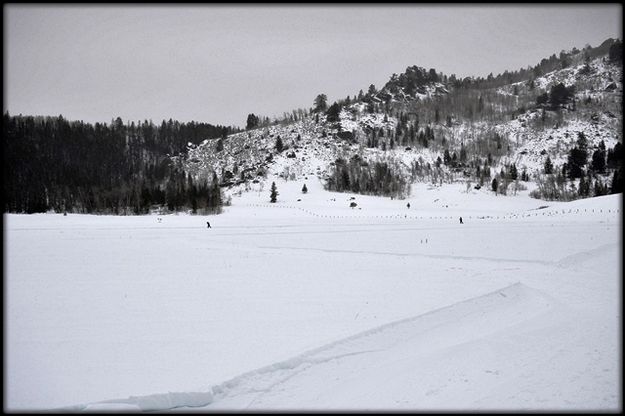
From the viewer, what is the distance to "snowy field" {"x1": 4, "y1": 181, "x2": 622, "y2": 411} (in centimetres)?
637

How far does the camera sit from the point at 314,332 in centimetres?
882

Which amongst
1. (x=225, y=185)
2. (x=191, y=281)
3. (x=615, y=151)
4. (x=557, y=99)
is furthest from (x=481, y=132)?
(x=191, y=281)

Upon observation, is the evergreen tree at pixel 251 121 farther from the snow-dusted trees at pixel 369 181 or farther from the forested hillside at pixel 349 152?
the snow-dusted trees at pixel 369 181

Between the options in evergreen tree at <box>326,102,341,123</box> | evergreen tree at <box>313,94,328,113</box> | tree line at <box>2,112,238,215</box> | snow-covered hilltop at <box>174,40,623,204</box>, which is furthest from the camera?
evergreen tree at <box>313,94,328,113</box>

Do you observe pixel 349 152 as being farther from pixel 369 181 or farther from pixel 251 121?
pixel 251 121

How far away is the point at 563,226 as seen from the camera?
27.2 metres

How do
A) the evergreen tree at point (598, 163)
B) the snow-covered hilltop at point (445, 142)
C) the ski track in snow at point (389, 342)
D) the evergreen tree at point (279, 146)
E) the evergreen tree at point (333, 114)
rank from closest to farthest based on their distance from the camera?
the ski track in snow at point (389, 342)
the evergreen tree at point (598, 163)
the snow-covered hilltop at point (445, 142)
the evergreen tree at point (279, 146)
the evergreen tree at point (333, 114)

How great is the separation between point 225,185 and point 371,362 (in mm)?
106211

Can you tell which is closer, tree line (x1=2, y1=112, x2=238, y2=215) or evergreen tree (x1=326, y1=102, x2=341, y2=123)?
tree line (x1=2, y1=112, x2=238, y2=215)

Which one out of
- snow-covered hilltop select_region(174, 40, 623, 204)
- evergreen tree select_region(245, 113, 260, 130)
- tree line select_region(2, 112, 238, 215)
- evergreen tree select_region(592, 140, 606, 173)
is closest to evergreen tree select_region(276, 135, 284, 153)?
snow-covered hilltop select_region(174, 40, 623, 204)

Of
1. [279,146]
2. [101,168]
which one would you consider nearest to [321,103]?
[279,146]

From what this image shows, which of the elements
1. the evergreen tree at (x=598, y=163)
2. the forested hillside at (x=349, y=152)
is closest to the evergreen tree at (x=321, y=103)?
the forested hillside at (x=349, y=152)

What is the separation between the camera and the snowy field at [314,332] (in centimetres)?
637

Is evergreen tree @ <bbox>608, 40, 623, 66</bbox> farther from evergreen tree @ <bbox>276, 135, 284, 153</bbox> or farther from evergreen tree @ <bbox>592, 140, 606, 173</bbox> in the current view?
evergreen tree @ <bbox>276, 135, 284, 153</bbox>
